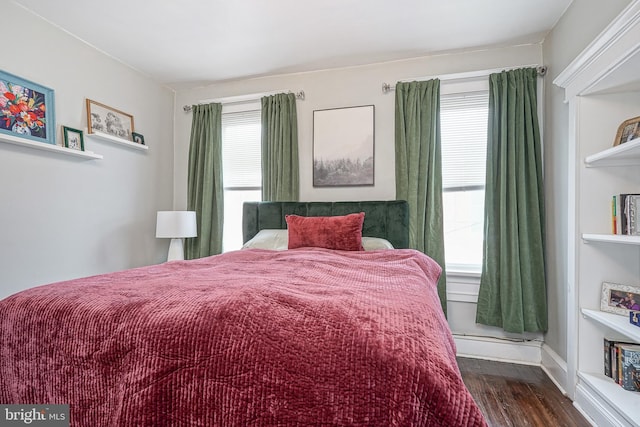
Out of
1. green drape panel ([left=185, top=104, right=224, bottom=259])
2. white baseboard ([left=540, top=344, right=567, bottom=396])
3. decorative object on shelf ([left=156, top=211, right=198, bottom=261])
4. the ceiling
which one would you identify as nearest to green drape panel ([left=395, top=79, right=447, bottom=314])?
the ceiling

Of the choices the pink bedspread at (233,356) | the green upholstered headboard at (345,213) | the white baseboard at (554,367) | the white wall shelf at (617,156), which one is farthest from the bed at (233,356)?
the white baseboard at (554,367)

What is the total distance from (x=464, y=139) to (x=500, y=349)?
1.80 m

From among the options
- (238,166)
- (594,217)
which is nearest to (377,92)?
(238,166)

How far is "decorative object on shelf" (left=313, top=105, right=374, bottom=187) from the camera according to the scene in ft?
9.47

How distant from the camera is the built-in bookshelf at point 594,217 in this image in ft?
5.46

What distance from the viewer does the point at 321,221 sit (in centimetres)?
239

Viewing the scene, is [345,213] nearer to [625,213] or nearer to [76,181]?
[625,213]

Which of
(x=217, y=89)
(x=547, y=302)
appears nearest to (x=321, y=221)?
(x=547, y=302)

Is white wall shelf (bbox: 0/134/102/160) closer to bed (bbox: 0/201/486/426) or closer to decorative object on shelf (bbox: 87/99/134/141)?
decorative object on shelf (bbox: 87/99/134/141)

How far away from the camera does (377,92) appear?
114 inches

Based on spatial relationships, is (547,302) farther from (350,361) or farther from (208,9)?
(208,9)

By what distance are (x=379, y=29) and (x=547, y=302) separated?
253 centimetres

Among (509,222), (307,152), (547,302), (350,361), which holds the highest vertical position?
(307,152)

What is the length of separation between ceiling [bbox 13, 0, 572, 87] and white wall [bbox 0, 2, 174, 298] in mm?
216
